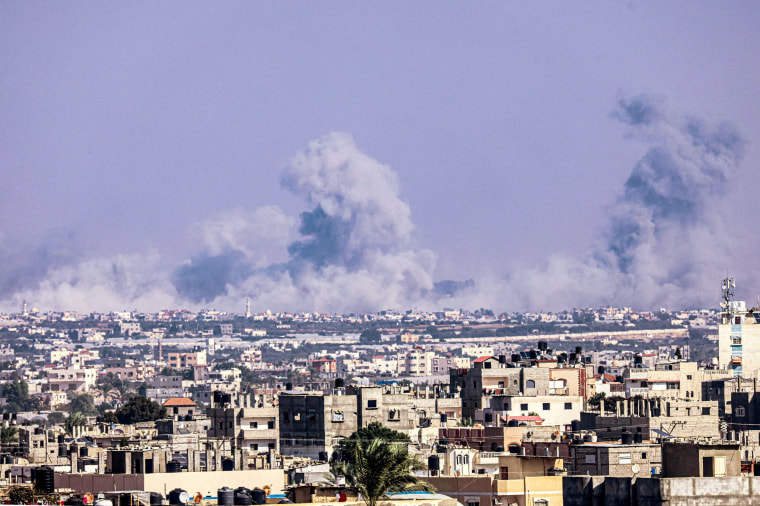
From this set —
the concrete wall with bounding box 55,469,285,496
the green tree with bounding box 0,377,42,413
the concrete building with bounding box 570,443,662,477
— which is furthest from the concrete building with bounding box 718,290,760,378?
the concrete wall with bounding box 55,469,285,496

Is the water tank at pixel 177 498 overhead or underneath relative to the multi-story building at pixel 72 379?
underneath

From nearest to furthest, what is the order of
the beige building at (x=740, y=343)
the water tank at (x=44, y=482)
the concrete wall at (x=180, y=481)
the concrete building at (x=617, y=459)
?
the water tank at (x=44, y=482) → the concrete wall at (x=180, y=481) → the concrete building at (x=617, y=459) → the beige building at (x=740, y=343)

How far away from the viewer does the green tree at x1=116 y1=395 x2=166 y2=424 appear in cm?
9031

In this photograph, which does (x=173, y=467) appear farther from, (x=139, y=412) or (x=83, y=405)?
(x=83, y=405)

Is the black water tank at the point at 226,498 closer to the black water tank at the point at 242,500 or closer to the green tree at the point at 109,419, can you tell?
the black water tank at the point at 242,500

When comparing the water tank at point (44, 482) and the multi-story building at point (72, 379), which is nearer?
the water tank at point (44, 482)

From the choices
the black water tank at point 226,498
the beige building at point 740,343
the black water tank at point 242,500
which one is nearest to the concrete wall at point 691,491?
the black water tank at point 242,500

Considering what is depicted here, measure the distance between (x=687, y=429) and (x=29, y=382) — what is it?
12829cm

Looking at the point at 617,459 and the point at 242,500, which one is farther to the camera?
the point at 617,459

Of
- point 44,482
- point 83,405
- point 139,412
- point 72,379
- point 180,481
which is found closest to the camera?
point 44,482

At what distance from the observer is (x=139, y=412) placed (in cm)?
9156

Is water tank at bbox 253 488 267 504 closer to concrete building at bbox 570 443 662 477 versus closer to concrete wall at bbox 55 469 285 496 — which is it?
concrete wall at bbox 55 469 285 496

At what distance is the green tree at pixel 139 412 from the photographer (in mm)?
90312

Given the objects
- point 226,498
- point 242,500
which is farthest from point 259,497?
point 226,498
